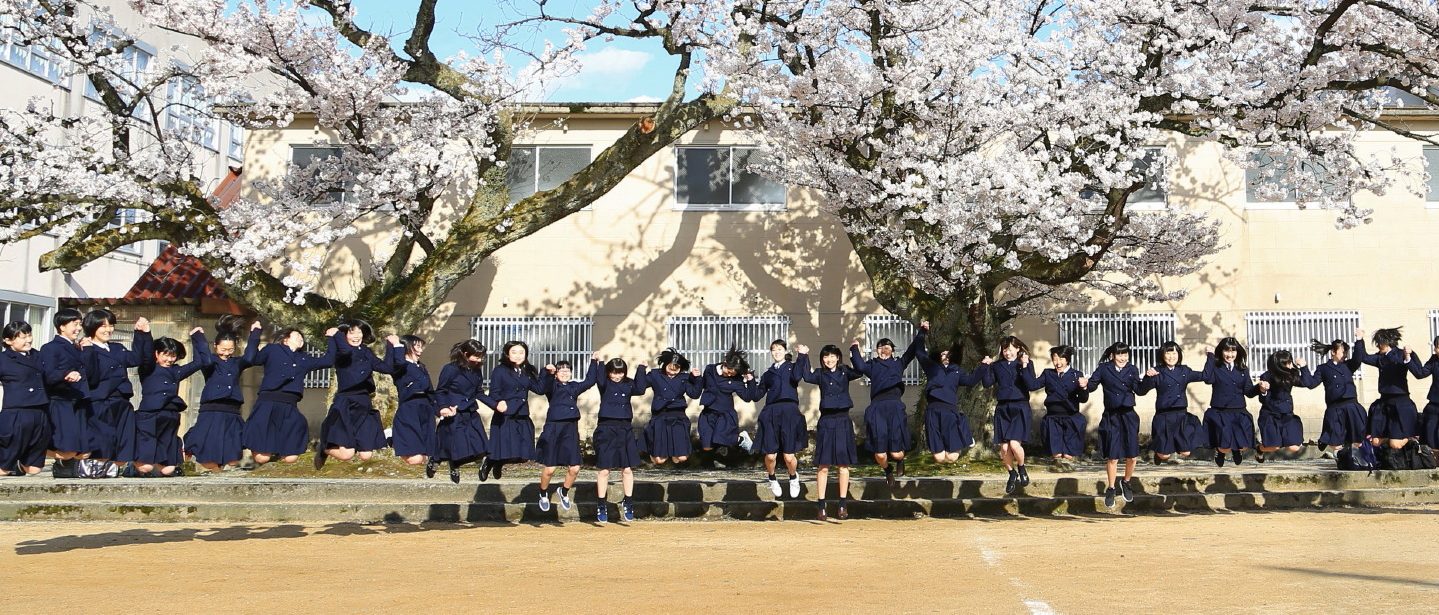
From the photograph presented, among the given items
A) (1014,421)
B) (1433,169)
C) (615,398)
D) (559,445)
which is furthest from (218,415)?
(1433,169)

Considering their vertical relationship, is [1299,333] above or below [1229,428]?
above

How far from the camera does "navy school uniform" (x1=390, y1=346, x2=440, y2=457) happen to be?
442 inches

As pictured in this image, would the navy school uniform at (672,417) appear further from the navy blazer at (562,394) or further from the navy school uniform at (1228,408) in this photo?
the navy school uniform at (1228,408)

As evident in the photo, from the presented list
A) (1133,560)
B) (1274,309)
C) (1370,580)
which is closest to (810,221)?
(1274,309)

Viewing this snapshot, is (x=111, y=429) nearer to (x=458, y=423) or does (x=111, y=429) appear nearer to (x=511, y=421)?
(x=458, y=423)

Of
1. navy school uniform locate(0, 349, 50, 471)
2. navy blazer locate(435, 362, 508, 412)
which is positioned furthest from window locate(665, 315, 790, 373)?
navy school uniform locate(0, 349, 50, 471)

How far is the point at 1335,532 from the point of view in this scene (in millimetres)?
10625

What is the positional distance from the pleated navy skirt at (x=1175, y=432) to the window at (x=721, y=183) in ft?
24.4

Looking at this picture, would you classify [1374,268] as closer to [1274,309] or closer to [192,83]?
[1274,309]

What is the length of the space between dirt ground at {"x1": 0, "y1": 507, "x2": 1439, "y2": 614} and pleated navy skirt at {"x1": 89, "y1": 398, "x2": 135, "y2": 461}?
803mm

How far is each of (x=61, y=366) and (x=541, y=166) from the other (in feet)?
31.7

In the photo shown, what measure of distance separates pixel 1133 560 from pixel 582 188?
884cm

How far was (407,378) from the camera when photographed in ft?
37.4

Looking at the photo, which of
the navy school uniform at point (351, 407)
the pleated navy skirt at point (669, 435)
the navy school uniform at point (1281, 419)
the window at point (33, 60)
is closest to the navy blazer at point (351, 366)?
the navy school uniform at point (351, 407)
